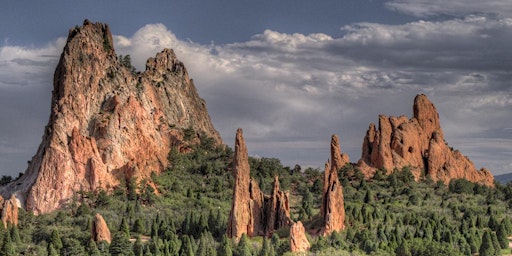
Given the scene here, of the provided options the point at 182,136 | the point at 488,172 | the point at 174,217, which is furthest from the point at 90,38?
the point at 488,172

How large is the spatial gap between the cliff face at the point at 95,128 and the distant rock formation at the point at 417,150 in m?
32.0

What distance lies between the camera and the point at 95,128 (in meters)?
141

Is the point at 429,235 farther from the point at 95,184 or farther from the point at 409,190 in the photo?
the point at 95,184

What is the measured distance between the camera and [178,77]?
570 ft

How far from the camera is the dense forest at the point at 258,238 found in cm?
10869

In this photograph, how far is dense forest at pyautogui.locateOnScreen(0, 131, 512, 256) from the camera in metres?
109

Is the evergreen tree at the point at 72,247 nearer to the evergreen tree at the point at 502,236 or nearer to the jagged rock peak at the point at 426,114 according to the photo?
the evergreen tree at the point at 502,236

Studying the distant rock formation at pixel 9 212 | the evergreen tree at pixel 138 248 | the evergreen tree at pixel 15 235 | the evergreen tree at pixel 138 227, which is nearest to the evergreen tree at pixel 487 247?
the evergreen tree at pixel 138 248

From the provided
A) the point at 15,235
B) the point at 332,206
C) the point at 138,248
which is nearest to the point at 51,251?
the point at 15,235

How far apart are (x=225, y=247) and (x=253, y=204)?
10.6 metres

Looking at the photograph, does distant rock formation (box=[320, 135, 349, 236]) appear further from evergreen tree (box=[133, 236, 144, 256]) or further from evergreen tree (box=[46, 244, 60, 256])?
evergreen tree (box=[46, 244, 60, 256])

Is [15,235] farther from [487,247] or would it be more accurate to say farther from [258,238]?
[487,247]

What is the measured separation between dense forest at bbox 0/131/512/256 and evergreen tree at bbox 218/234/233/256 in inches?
6.4

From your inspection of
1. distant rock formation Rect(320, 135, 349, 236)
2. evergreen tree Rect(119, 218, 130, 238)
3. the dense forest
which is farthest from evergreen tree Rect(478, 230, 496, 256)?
evergreen tree Rect(119, 218, 130, 238)
